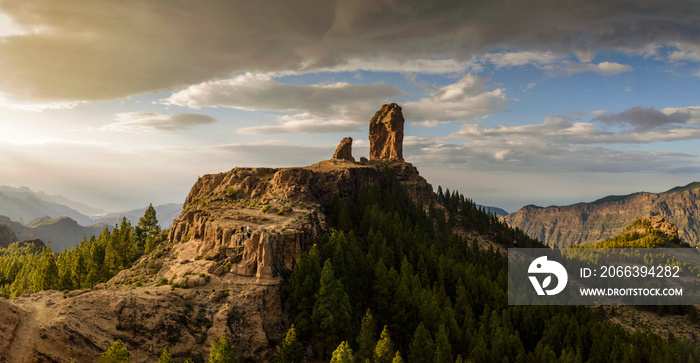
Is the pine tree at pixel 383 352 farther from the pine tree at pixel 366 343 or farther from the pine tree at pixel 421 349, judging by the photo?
the pine tree at pixel 421 349

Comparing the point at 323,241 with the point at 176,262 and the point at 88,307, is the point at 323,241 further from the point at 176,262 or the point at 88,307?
the point at 88,307

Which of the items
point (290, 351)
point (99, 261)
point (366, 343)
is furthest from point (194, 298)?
point (99, 261)

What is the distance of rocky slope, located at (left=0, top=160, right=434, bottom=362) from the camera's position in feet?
162

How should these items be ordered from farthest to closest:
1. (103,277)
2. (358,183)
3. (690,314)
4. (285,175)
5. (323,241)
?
1. (690,314)
2. (358,183)
3. (285,175)
4. (103,277)
5. (323,241)

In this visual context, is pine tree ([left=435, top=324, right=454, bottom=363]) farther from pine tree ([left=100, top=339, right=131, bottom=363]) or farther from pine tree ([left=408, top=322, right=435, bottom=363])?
pine tree ([left=100, top=339, right=131, bottom=363])

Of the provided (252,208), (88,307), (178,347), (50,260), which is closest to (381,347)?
(178,347)

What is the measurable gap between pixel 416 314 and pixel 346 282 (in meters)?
17.1

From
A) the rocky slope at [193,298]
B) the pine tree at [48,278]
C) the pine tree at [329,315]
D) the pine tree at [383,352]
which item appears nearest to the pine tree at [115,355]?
the rocky slope at [193,298]

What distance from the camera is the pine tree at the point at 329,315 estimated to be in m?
67.4

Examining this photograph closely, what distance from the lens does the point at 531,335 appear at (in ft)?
318

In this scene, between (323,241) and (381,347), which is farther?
(323,241)

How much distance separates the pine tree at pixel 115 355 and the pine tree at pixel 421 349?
46.4m

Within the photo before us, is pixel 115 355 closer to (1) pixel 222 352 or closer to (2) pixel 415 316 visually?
(1) pixel 222 352

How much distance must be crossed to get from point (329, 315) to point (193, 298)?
24436mm
